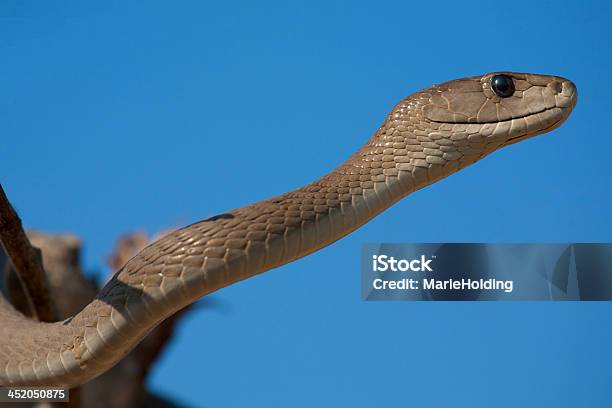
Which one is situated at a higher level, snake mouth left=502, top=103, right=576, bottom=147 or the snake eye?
the snake eye

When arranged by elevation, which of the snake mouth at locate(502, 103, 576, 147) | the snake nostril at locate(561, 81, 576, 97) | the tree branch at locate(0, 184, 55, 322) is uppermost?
the snake nostril at locate(561, 81, 576, 97)

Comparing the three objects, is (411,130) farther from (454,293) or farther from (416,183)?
(454,293)

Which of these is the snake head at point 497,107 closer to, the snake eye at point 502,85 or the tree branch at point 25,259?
the snake eye at point 502,85

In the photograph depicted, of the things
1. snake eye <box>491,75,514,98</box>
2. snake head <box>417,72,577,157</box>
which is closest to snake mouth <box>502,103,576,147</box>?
snake head <box>417,72,577,157</box>

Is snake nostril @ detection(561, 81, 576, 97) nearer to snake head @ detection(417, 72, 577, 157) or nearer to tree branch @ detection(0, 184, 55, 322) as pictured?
snake head @ detection(417, 72, 577, 157)

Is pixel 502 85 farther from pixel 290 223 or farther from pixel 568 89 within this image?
pixel 290 223

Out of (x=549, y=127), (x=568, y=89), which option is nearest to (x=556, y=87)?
(x=568, y=89)

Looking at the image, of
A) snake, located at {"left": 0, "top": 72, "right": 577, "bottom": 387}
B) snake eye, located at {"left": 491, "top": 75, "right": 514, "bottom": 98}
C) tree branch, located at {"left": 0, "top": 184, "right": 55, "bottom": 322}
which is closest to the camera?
snake, located at {"left": 0, "top": 72, "right": 577, "bottom": 387}

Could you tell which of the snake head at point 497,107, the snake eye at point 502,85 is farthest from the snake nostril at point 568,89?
the snake eye at point 502,85
